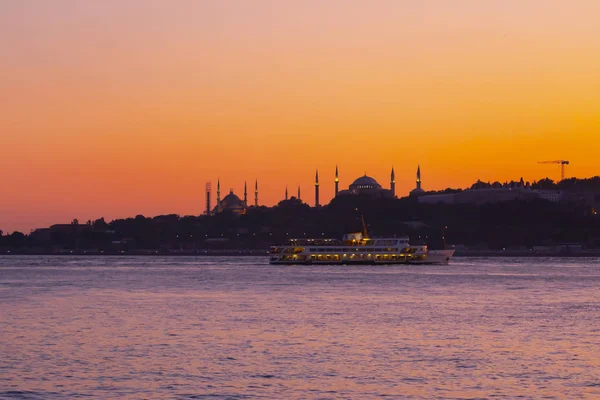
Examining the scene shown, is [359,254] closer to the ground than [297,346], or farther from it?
farther from it

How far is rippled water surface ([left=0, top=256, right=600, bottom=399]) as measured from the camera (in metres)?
32.5

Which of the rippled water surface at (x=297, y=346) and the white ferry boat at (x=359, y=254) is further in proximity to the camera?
the white ferry boat at (x=359, y=254)

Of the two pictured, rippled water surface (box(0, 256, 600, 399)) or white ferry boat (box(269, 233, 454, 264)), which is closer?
rippled water surface (box(0, 256, 600, 399))

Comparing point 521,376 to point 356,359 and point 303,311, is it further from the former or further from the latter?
point 303,311

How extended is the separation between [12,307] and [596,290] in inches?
1843

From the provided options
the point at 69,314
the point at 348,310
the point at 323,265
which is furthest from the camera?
the point at 323,265

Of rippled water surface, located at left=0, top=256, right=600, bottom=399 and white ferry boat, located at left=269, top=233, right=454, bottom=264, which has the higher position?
white ferry boat, located at left=269, top=233, right=454, bottom=264

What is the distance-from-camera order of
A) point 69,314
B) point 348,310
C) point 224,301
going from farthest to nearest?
1. point 224,301
2. point 348,310
3. point 69,314

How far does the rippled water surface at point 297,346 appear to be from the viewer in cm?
3247

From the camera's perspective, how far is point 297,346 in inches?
1647

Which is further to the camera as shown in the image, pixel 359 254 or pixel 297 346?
pixel 359 254

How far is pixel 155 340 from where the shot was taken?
44031mm

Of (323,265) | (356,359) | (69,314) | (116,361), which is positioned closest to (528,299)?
(69,314)

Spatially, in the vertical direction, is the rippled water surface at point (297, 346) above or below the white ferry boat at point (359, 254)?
below
